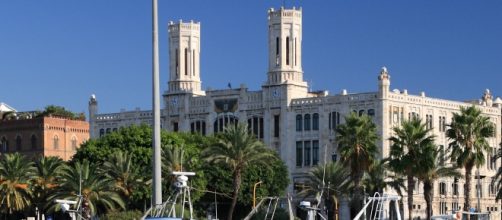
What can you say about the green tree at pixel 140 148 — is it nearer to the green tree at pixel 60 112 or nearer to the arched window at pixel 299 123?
the arched window at pixel 299 123

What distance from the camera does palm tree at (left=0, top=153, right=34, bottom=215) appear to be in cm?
10981

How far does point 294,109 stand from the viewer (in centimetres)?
14000

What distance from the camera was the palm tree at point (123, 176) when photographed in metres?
107

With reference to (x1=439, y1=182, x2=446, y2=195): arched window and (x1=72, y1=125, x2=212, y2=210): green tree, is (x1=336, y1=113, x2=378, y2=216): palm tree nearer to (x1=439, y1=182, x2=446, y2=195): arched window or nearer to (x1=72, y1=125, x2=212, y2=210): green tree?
(x1=72, y1=125, x2=212, y2=210): green tree

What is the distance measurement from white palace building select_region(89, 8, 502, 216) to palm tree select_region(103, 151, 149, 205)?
108ft

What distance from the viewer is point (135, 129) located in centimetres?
12344

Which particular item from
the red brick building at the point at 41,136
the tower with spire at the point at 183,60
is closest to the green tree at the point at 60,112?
the red brick building at the point at 41,136

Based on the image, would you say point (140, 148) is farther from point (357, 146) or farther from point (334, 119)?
point (334, 119)

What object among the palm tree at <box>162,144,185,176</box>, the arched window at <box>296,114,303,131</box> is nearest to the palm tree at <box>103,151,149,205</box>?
the palm tree at <box>162,144,185,176</box>

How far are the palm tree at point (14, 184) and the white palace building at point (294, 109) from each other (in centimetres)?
3399

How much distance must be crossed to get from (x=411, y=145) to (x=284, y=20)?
4420cm

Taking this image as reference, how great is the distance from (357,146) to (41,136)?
77386 millimetres

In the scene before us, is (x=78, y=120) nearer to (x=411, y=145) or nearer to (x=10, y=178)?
(x=10, y=178)

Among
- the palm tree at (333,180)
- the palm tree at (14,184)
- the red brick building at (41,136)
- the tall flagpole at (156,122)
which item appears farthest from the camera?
the red brick building at (41,136)
